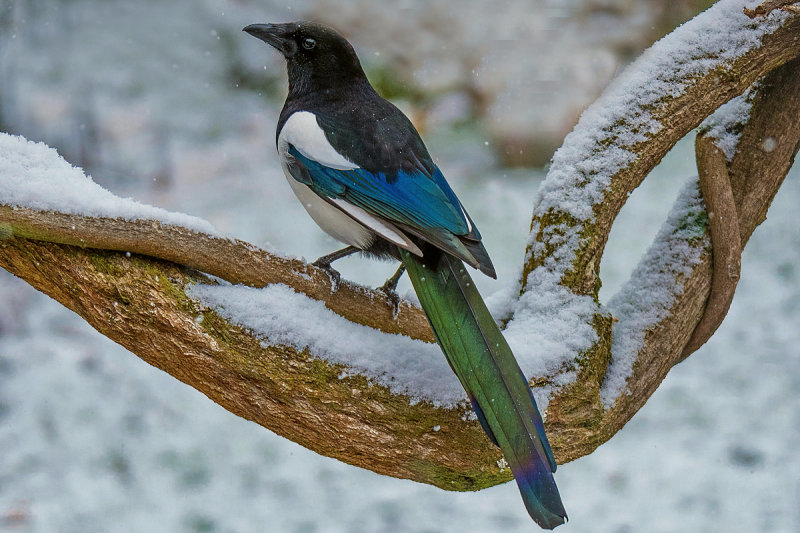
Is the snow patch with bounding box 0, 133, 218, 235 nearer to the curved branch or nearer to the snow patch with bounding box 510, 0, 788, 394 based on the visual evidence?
the snow patch with bounding box 510, 0, 788, 394

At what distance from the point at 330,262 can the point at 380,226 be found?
138mm

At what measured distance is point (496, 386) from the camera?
109 cm

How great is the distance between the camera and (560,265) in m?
1.43

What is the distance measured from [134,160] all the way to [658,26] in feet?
7.72

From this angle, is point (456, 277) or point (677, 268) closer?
point (456, 277)

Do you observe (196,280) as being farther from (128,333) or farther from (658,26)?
(658,26)

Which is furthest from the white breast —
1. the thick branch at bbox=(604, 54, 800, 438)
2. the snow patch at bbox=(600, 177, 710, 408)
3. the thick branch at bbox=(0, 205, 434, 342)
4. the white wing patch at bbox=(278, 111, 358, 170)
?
the thick branch at bbox=(604, 54, 800, 438)

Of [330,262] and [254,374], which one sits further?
[330,262]

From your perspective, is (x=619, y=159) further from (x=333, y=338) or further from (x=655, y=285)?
(x=333, y=338)

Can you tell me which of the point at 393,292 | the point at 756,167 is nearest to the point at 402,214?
the point at 393,292

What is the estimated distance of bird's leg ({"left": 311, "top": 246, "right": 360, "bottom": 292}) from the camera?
125 cm

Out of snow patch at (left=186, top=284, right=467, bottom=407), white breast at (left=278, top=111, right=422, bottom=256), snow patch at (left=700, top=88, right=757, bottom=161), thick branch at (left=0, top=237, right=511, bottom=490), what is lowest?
thick branch at (left=0, top=237, right=511, bottom=490)

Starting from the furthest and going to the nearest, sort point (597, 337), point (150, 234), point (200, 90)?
point (200, 90)
point (597, 337)
point (150, 234)

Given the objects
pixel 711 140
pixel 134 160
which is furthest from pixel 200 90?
pixel 711 140
